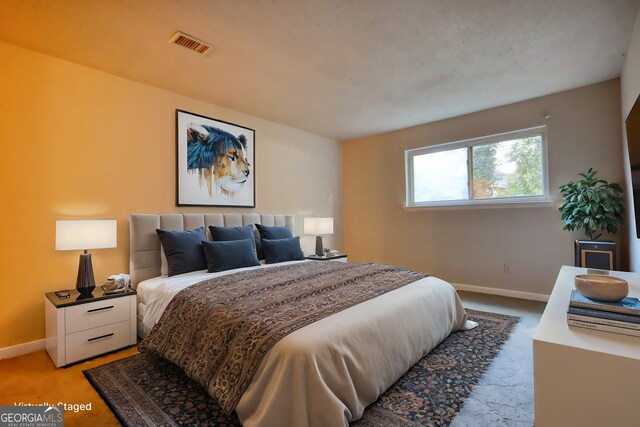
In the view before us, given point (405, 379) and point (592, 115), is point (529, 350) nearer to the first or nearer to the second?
point (405, 379)


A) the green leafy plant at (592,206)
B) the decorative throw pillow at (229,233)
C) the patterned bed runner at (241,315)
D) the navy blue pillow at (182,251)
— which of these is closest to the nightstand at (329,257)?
the decorative throw pillow at (229,233)

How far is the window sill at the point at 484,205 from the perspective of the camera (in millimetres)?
3727

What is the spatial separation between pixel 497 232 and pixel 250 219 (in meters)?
3.30

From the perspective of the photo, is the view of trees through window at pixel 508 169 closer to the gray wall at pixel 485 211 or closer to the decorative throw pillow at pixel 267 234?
the gray wall at pixel 485 211

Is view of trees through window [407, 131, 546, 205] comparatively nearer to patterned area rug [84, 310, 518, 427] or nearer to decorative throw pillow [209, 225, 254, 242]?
patterned area rug [84, 310, 518, 427]

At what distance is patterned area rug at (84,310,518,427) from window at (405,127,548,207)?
2342 mm

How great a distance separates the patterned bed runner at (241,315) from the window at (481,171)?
2336 millimetres

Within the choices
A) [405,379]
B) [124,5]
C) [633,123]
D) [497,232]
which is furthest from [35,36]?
[497,232]

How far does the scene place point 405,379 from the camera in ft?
6.52

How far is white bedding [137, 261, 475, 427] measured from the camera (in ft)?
4.49

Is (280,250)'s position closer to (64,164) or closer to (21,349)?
(64,164)

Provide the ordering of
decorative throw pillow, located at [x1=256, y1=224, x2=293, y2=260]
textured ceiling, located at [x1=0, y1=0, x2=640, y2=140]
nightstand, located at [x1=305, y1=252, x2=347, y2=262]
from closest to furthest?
textured ceiling, located at [x1=0, y1=0, x2=640, y2=140], decorative throw pillow, located at [x1=256, y1=224, x2=293, y2=260], nightstand, located at [x1=305, y1=252, x2=347, y2=262]

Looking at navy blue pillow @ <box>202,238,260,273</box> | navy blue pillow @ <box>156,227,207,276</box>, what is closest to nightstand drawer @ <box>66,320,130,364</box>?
navy blue pillow @ <box>156,227,207,276</box>

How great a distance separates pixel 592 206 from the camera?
300 centimetres
